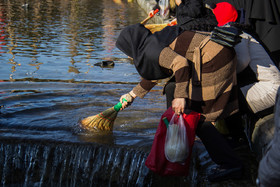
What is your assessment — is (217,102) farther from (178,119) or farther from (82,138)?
(82,138)

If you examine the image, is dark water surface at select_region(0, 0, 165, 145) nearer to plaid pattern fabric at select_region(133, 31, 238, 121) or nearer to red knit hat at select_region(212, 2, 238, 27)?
plaid pattern fabric at select_region(133, 31, 238, 121)

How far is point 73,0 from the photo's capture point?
29.7 meters

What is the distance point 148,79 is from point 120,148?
3.04 ft

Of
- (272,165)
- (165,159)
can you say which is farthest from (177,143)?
(272,165)

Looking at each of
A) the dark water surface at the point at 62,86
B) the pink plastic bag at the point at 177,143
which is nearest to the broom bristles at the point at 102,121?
the dark water surface at the point at 62,86

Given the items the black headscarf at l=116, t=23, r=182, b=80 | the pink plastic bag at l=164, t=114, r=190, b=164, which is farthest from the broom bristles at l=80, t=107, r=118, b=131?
the pink plastic bag at l=164, t=114, r=190, b=164

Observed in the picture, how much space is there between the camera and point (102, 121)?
4.40 m

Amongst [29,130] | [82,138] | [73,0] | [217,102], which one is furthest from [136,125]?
[73,0]

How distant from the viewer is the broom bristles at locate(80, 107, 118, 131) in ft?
14.2

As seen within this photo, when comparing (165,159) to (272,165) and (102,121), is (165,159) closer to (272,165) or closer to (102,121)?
(102,121)

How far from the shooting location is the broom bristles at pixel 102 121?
4.34 meters

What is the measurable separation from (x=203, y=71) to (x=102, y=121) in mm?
1597

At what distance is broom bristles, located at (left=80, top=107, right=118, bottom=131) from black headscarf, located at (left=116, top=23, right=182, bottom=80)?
3.50ft

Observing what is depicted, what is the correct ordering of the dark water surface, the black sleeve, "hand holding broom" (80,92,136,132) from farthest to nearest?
the dark water surface < "hand holding broom" (80,92,136,132) < the black sleeve
